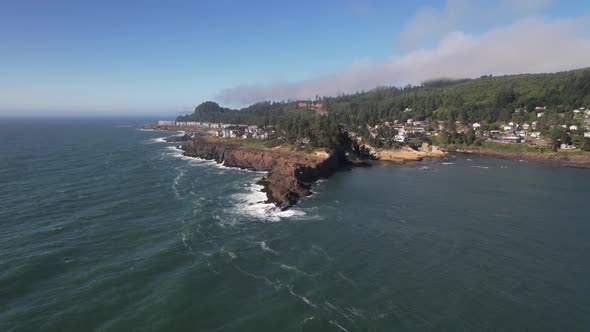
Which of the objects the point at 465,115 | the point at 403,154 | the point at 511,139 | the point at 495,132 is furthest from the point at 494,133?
the point at 403,154

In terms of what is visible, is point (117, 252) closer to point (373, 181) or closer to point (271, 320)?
point (271, 320)

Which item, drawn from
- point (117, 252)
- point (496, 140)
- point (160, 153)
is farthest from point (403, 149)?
point (117, 252)

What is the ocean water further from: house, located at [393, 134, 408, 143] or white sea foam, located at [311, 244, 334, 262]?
house, located at [393, 134, 408, 143]

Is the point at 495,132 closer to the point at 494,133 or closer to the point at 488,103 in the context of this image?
the point at 494,133

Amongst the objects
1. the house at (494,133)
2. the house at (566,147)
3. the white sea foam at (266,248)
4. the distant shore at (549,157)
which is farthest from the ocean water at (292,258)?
→ the house at (494,133)

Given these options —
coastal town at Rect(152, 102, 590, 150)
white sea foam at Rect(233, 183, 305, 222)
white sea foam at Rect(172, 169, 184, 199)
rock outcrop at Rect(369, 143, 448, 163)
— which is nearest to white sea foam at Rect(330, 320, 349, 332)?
white sea foam at Rect(233, 183, 305, 222)

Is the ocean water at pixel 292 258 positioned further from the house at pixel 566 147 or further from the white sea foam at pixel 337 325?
the house at pixel 566 147
